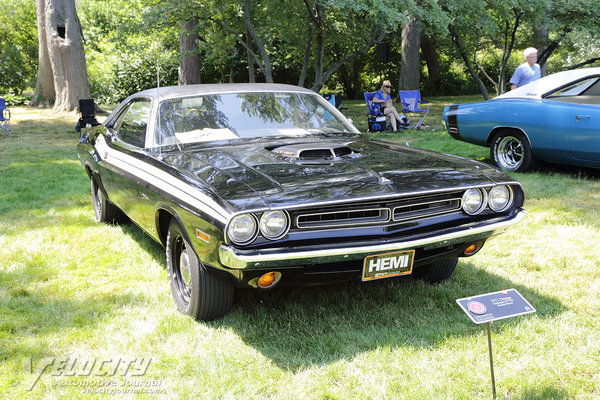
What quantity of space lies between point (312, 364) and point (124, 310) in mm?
1406

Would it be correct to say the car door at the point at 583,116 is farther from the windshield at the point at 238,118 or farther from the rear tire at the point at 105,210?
the rear tire at the point at 105,210

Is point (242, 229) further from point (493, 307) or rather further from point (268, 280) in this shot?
point (493, 307)

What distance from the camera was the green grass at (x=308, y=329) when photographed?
9.12ft

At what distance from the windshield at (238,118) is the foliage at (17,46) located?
25111mm

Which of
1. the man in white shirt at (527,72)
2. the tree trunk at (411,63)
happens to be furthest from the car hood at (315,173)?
the tree trunk at (411,63)

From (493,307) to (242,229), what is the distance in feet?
4.05

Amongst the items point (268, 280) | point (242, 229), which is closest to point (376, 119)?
point (268, 280)

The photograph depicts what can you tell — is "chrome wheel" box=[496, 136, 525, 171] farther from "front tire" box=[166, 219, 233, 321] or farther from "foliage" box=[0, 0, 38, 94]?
"foliage" box=[0, 0, 38, 94]

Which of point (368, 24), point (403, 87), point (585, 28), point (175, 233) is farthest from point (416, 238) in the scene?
point (403, 87)

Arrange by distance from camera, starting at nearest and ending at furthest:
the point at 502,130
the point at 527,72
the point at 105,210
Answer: the point at 105,210, the point at 502,130, the point at 527,72

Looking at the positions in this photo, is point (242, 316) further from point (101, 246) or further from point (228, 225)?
point (101, 246)

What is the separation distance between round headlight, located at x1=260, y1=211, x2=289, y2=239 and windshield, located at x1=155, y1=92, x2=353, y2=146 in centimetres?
135

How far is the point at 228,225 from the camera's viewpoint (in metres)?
2.77

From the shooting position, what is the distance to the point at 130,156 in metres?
4.17
